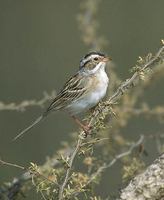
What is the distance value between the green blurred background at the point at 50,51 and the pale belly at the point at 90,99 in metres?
2.59

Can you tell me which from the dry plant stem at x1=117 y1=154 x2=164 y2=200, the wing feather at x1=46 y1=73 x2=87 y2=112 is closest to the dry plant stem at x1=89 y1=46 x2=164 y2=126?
the dry plant stem at x1=117 y1=154 x2=164 y2=200

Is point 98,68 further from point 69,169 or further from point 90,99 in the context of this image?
point 69,169

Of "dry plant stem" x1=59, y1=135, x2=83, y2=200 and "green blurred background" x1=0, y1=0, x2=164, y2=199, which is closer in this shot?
"dry plant stem" x1=59, y1=135, x2=83, y2=200

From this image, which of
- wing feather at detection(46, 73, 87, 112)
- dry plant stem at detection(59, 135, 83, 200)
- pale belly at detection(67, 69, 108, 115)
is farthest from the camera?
wing feather at detection(46, 73, 87, 112)

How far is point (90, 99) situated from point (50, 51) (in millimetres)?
7851

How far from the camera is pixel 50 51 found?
15617mm

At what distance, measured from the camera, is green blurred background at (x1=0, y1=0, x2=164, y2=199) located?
12.2 m

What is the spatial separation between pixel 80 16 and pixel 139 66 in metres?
2.99

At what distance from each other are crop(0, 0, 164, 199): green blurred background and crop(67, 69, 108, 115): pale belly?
2594 mm

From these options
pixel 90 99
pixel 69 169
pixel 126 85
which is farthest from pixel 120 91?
pixel 90 99

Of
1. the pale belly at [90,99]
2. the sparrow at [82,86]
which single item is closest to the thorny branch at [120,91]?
the pale belly at [90,99]

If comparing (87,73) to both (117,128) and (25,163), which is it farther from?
(25,163)

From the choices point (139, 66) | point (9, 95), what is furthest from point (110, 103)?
point (9, 95)

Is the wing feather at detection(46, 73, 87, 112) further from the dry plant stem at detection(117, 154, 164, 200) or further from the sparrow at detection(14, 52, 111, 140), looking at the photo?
the dry plant stem at detection(117, 154, 164, 200)
